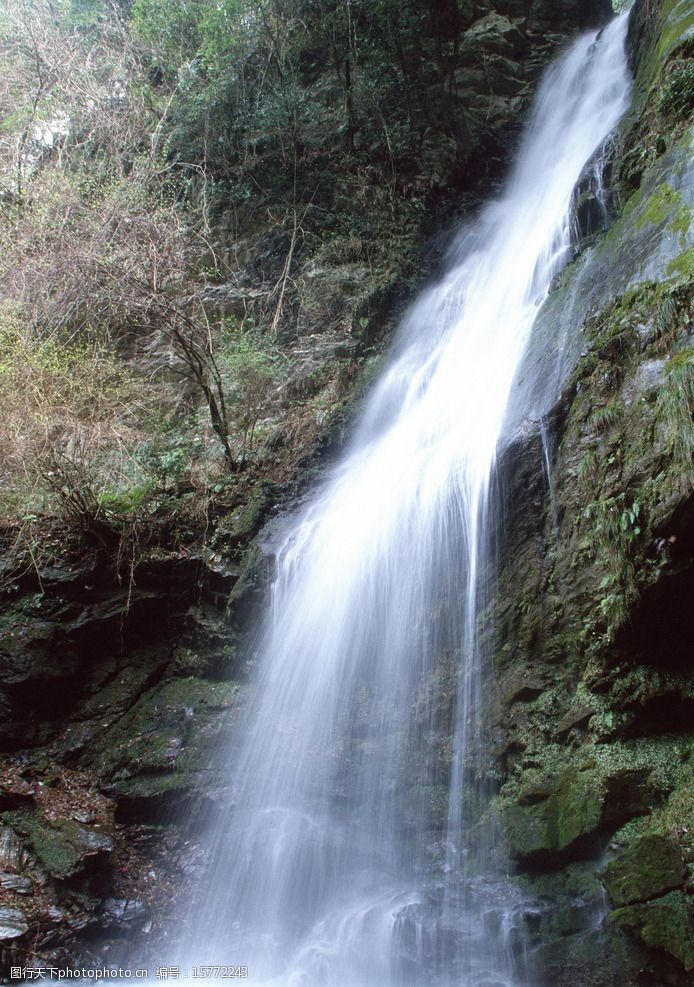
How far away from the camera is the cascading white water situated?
4750 millimetres

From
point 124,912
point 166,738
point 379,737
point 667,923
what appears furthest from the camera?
point 166,738

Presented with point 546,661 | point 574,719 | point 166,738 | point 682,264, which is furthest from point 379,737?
point 682,264

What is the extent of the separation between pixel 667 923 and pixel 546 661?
6.19 ft

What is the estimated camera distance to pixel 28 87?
46.2 ft

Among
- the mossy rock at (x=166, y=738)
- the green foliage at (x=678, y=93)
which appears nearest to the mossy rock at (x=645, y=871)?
the mossy rock at (x=166, y=738)

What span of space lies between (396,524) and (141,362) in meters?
7.30

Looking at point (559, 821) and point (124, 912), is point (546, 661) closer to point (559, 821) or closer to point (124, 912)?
point (559, 821)

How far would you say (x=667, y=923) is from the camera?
371 cm

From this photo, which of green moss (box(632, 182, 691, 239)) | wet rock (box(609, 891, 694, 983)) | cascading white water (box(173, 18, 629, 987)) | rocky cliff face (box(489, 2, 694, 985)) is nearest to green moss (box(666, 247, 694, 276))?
rocky cliff face (box(489, 2, 694, 985))

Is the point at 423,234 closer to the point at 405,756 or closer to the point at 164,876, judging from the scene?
the point at 405,756

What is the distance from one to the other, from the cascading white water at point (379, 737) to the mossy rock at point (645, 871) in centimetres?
90

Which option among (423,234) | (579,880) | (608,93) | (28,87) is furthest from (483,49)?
(579,880)

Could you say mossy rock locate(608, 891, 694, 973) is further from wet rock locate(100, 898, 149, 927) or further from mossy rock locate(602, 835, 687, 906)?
wet rock locate(100, 898, 149, 927)

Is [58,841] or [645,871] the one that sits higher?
[58,841]
